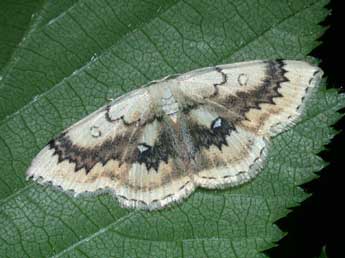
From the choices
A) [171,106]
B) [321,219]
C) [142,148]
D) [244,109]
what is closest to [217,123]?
[244,109]

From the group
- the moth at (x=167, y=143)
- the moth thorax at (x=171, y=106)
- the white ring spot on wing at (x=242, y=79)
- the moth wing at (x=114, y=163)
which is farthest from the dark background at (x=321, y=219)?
the moth thorax at (x=171, y=106)

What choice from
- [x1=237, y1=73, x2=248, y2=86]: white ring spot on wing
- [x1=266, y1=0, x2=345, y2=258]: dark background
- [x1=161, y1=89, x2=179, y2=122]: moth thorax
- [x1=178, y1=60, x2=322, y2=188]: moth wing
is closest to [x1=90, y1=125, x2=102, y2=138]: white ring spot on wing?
[x1=161, y1=89, x2=179, y2=122]: moth thorax

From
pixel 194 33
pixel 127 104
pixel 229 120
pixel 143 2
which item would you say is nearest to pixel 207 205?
pixel 229 120

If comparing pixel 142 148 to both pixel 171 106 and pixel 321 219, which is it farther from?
pixel 321 219

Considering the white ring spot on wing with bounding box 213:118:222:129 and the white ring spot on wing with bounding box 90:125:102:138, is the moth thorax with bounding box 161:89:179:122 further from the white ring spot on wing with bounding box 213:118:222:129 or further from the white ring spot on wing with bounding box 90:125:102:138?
the white ring spot on wing with bounding box 90:125:102:138

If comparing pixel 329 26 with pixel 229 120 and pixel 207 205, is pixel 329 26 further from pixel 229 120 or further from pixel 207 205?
pixel 207 205
